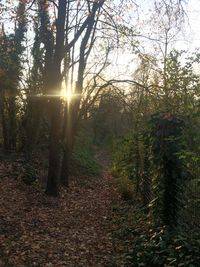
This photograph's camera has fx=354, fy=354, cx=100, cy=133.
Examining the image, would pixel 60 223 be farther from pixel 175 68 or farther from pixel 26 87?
pixel 26 87

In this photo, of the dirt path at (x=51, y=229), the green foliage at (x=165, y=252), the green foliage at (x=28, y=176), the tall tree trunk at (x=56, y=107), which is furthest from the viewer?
the green foliage at (x=28, y=176)

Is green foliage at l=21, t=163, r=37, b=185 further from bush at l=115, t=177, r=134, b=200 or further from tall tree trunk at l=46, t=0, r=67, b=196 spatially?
bush at l=115, t=177, r=134, b=200

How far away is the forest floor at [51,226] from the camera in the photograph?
6715 millimetres

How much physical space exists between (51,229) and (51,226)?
24 cm

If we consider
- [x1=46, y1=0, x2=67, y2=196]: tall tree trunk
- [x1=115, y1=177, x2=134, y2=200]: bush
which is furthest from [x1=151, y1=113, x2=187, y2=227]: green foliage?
[x1=115, y1=177, x2=134, y2=200]: bush

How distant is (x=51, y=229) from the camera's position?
8438 millimetres

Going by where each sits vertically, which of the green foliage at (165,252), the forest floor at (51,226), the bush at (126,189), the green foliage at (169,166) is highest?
the green foliage at (169,166)

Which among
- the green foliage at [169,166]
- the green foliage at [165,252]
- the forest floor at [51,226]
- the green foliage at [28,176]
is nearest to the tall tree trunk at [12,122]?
the forest floor at [51,226]

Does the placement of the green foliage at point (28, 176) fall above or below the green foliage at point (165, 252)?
below

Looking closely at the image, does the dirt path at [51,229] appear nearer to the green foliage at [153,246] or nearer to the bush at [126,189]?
the green foliage at [153,246]

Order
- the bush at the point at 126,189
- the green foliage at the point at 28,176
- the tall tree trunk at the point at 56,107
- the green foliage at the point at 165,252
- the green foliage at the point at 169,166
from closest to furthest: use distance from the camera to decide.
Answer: the green foliage at the point at 165,252 < the green foliage at the point at 169,166 < the tall tree trunk at the point at 56,107 < the green foliage at the point at 28,176 < the bush at the point at 126,189

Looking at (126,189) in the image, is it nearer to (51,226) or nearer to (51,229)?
(51,226)

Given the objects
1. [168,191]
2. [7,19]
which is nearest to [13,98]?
[7,19]

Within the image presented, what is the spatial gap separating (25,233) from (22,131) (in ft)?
33.4
